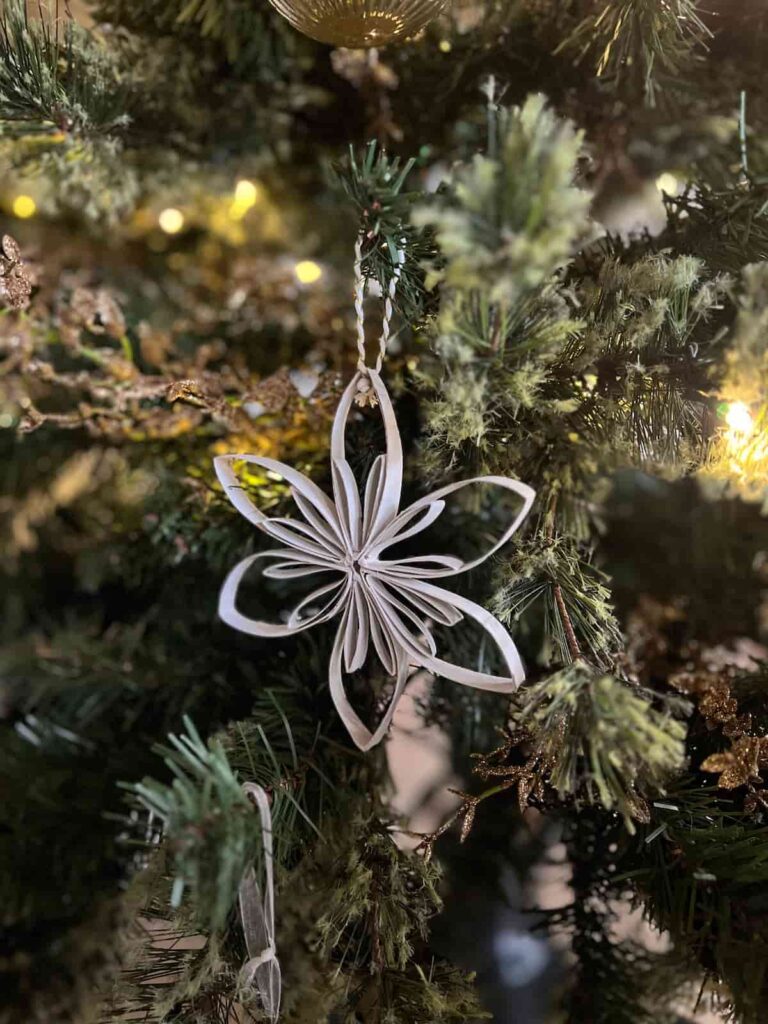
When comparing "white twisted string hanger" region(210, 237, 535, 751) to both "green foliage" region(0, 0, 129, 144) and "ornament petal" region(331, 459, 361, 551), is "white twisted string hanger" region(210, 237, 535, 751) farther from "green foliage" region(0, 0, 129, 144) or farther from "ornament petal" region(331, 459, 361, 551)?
"green foliage" region(0, 0, 129, 144)

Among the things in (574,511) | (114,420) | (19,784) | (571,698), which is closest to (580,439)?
(574,511)

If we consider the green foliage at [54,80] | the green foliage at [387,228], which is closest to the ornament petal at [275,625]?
the green foliage at [387,228]

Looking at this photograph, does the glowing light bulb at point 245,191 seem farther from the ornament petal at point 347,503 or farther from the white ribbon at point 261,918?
the white ribbon at point 261,918

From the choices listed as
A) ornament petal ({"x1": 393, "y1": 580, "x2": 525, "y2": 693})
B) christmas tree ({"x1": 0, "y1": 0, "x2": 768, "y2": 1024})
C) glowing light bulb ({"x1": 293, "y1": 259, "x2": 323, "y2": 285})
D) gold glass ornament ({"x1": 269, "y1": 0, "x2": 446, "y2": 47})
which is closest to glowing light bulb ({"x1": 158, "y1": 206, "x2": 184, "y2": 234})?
christmas tree ({"x1": 0, "y1": 0, "x2": 768, "y2": 1024})

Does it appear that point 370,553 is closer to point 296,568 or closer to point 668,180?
point 296,568

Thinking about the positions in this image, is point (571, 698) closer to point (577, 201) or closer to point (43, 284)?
point (577, 201)

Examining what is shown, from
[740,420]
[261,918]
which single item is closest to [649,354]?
[740,420]
